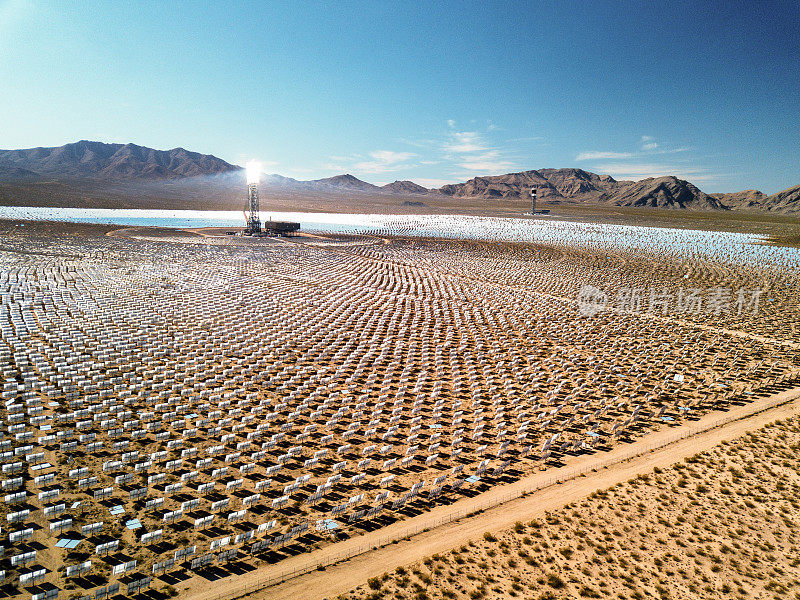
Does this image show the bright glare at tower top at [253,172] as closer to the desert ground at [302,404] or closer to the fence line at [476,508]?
the desert ground at [302,404]

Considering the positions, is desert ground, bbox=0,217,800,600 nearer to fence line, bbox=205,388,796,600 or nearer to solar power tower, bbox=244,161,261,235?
fence line, bbox=205,388,796,600

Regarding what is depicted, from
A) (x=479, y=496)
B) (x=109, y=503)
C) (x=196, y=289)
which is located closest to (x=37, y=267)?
(x=196, y=289)

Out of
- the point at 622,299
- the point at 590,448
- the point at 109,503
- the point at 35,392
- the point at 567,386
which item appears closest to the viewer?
the point at 109,503

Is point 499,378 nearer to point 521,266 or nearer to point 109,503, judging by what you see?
point 109,503

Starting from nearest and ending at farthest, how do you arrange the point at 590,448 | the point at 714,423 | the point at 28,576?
the point at 28,576
the point at 590,448
the point at 714,423

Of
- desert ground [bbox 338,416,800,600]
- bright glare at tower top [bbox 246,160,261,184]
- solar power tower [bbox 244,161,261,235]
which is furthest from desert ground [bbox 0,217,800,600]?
bright glare at tower top [bbox 246,160,261,184]

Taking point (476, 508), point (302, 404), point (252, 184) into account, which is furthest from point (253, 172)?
point (476, 508)

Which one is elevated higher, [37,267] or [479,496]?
[37,267]
